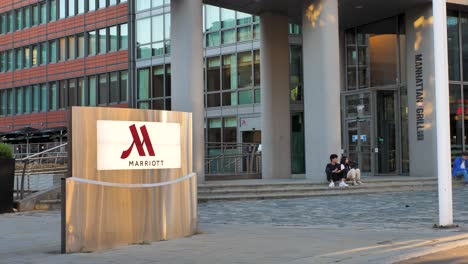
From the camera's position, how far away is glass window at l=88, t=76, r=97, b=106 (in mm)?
48600

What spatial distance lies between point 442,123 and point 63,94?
42.8m

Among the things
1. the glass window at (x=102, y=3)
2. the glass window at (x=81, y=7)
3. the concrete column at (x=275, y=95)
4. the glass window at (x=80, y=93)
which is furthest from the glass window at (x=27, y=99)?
the concrete column at (x=275, y=95)

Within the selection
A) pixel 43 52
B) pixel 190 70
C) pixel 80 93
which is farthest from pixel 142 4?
pixel 190 70

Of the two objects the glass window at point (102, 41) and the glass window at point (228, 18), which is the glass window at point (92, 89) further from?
the glass window at point (228, 18)

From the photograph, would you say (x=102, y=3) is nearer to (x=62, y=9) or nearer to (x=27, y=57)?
(x=62, y=9)

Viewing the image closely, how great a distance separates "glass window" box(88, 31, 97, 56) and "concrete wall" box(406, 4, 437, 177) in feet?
94.4

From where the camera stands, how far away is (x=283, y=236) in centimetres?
1092

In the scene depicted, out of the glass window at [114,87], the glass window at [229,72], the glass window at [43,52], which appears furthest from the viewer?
the glass window at [43,52]

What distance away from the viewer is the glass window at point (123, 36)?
45.4 m

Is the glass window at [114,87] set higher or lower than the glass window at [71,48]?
lower

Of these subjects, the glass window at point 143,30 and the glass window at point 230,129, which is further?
the glass window at point 143,30

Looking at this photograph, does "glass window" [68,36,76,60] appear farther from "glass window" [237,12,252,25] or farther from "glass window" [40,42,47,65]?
"glass window" [237,12,252,25]

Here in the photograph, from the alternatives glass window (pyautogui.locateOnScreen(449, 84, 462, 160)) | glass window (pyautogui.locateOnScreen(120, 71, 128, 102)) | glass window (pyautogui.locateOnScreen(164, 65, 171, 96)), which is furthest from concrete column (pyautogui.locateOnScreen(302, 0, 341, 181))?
glass window (pyautogui.locateOnScreen(120, 71, 128, 102))

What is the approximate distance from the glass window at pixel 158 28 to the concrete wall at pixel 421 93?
63.7 ft
